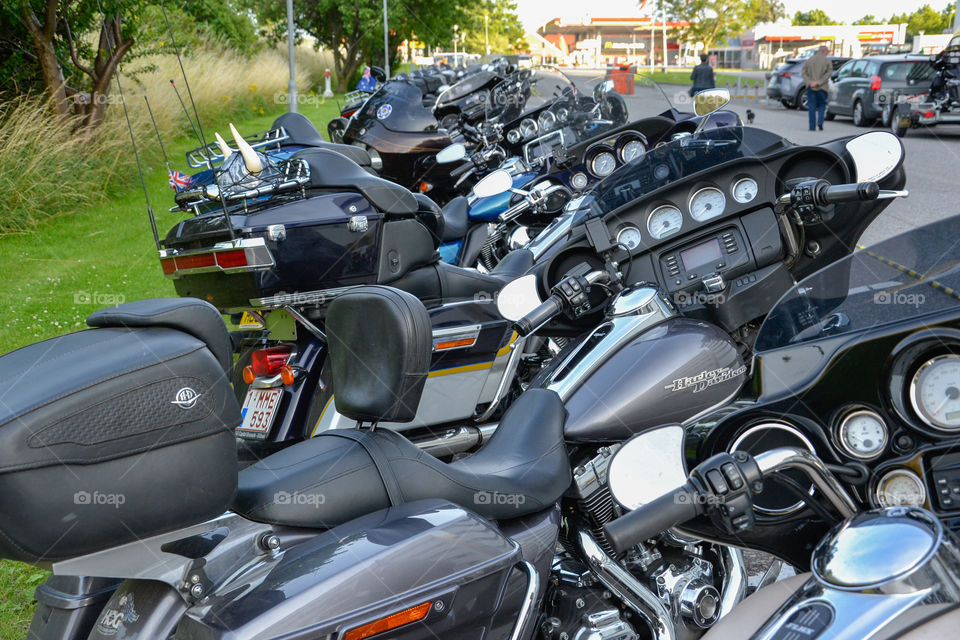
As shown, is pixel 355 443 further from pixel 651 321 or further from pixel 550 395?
pixel 651 321

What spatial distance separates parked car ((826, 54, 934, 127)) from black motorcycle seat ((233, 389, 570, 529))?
1730cm

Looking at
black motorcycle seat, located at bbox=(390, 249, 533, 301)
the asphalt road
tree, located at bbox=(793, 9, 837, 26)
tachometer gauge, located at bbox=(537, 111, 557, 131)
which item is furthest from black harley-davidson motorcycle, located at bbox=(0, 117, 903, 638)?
tree, located at bbox=(793, 9, 837, 26)

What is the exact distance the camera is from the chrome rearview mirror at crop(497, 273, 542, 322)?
8.80 feet

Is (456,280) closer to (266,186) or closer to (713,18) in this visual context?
(266,186)

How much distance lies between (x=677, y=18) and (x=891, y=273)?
237ft

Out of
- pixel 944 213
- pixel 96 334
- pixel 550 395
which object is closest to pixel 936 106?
pixel 944 213

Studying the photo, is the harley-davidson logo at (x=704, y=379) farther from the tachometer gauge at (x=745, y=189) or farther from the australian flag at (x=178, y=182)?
the australian flag at (x=178, y=182)

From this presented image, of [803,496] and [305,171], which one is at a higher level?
[305,171]

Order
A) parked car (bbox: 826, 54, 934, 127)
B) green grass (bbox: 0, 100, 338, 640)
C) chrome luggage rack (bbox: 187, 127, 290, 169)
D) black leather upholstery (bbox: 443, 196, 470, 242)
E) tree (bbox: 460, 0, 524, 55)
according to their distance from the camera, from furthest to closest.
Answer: tree (bbox: 460, 0, 524, 55) < parked car (bbox: 826, 54, 934, 127) < green grass (bbox: 0, 100, 338, 640) < black leather upholstery (bbox: 443, 196, 470, 242) < chrome luggage rack (bbox: 187, 127, 290, 169)

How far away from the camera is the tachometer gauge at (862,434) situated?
1.61 meters

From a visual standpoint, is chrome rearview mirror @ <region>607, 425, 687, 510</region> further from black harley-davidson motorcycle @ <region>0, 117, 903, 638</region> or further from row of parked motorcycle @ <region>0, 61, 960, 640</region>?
black harley-davidson motorcycle @ <region>0, 117, 903, 638</region>

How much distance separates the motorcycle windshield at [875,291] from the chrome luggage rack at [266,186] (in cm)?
214

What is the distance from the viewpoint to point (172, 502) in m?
1.53

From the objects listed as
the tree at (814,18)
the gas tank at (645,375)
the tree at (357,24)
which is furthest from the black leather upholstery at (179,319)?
the tree at (814,18)
